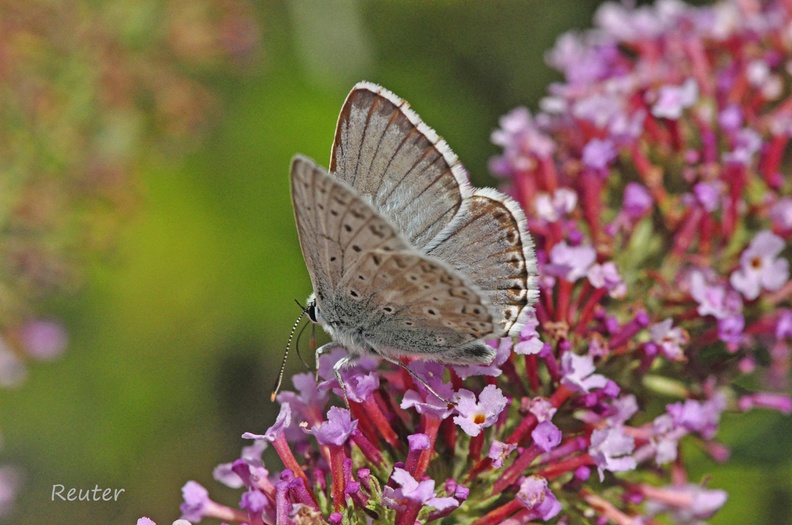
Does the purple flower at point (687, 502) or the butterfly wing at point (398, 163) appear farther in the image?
the purple flower at point (687, 502)

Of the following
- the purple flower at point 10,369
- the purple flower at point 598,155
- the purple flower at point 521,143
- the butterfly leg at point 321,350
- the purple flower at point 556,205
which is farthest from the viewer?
the purple flower at point 10,369

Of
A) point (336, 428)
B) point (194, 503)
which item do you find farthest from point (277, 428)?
point (194, 503)

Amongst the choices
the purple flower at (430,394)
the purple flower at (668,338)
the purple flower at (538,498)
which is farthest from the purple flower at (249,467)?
the purple flower at (668,338)

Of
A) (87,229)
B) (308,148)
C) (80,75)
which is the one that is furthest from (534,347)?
(308,148)

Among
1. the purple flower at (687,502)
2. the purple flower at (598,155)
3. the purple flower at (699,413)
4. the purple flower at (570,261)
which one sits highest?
the purple flower at (598,155)

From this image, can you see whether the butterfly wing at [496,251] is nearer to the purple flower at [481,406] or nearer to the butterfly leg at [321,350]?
the purple flower at [481,406]

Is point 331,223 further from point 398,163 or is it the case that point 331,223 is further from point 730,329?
point 730,329
